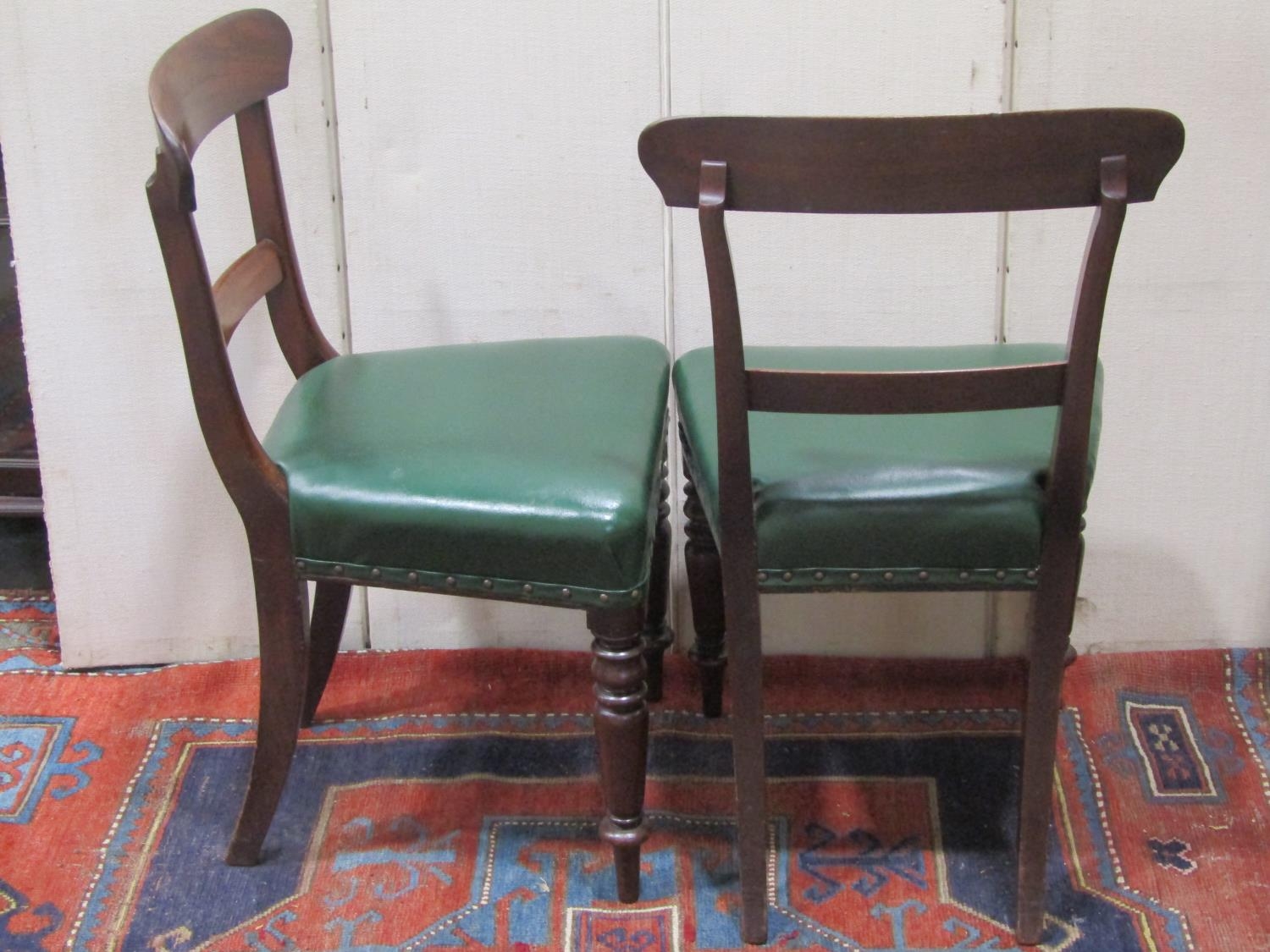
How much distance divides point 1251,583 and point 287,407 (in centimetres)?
139

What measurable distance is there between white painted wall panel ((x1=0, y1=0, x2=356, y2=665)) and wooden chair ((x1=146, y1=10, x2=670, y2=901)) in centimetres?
21

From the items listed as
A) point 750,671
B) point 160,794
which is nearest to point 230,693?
point 160,794

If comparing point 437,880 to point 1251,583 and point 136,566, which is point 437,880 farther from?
→ point 1251,583

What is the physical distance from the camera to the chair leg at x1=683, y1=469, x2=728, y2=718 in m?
1.85

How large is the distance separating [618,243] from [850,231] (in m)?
0.31

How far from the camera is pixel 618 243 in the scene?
1933mm

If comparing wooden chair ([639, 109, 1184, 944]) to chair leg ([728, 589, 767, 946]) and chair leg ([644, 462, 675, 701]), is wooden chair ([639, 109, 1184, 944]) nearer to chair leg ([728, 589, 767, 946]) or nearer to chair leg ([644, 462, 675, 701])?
chair leg ([728, 589, 767, 946])

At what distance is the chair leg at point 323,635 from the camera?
193cm

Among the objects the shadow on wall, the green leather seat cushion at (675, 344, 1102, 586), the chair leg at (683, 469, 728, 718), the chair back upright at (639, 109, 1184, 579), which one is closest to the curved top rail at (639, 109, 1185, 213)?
the chair back upright at (639, 109, 1184, 579)

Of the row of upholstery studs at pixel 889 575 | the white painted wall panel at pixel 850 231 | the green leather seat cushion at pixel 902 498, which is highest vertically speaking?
the white painted wall panel at pixel 850 231

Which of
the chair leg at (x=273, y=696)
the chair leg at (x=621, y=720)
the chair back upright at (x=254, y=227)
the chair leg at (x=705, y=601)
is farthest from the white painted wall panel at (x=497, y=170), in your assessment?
the chair leg at (x=621, y=720)

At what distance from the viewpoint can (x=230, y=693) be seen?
2.06m

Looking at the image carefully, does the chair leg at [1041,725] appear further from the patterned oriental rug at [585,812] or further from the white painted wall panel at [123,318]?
the white painted wall panel at [123,318]

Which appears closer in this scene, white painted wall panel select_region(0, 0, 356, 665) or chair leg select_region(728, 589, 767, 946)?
chair leg select_region(728, 589, 767, 946)
